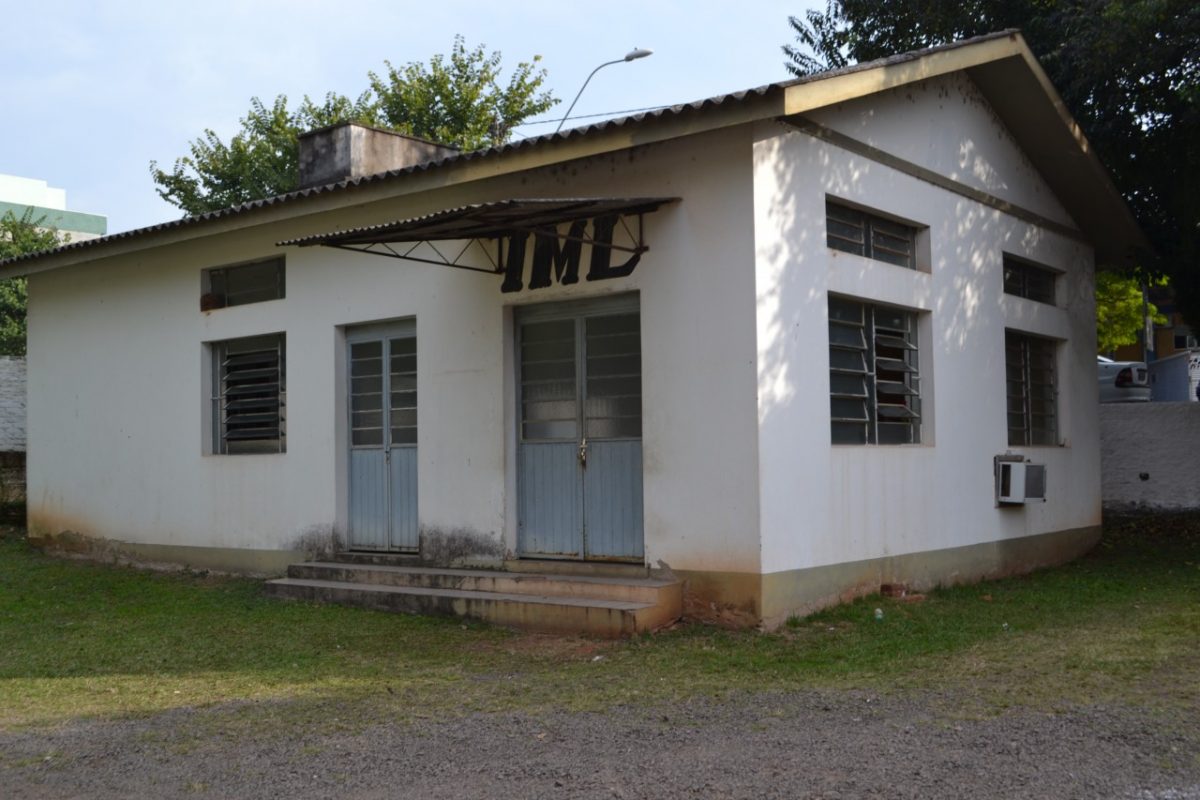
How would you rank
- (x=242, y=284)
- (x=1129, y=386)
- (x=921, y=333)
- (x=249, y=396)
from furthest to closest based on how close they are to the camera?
(x=1129, y=386) → (x=242, y=284) → (x=249, y=396) → (x=921, y=333)

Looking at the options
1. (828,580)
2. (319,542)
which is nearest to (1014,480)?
(828,580)

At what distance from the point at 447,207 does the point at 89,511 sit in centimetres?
615

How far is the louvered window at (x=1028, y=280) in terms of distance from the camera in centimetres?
1224

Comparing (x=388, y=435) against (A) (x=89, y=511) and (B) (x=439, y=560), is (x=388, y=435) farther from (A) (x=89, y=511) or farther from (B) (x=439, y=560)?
(A) (x=89, y=511)

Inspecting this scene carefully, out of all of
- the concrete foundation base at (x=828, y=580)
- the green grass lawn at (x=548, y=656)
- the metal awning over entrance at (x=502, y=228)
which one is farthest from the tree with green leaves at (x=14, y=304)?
the concrete foundation base at (x=828, y=580)

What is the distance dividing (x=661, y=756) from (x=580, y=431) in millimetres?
4424

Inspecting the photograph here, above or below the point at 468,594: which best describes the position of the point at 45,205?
above

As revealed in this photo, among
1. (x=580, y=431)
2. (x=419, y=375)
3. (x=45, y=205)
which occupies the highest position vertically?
(x=45, y=205)

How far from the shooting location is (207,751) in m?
5.72

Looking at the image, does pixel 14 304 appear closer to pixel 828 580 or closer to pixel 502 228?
pixel 502 228

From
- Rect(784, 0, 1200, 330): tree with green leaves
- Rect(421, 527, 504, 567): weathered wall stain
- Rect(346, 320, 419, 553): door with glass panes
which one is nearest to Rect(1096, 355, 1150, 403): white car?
Rect(784, 0, 1200, 330): tree with green leaves

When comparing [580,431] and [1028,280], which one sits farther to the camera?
[1028,280]

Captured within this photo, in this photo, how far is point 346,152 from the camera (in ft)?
43.5

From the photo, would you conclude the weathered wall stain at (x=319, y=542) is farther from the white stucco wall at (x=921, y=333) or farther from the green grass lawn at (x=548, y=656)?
the white stucco wall at (x=921, y=333)
